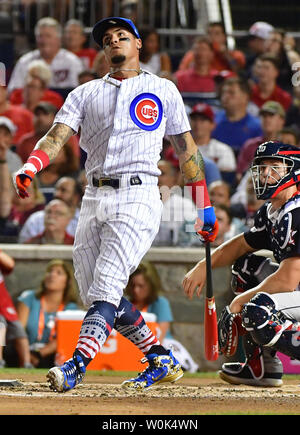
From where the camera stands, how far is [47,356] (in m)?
8.64

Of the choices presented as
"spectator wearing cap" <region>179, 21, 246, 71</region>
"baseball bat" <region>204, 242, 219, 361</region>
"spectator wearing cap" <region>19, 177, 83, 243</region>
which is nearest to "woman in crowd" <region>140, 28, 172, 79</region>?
"spectator wearing cap" <region>179, 21, 246, 71</region>

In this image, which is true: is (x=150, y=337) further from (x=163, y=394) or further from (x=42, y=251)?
(x=42, y=251)

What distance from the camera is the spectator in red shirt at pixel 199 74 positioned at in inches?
472

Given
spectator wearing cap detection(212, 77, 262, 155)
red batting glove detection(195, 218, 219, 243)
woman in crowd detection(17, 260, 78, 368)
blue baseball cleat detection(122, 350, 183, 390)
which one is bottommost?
blue baseball cleat detection(122, 350, 183, 390)

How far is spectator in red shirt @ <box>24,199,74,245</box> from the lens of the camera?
371 inches

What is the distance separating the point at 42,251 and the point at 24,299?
0.51m

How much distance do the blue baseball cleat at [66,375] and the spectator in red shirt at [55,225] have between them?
416cm

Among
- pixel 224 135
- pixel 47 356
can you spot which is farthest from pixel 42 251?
pixel 224 135

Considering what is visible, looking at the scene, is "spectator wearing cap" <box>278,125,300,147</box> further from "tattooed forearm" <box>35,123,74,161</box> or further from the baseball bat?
"tattooed forearm" <box>35,123,74,161</box>

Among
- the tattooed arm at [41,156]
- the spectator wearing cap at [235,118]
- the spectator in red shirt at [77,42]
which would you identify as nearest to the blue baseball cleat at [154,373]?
the tattooed arm at [41,156]

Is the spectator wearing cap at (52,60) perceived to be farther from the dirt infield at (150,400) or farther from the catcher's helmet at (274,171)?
the catcher's helmet at (274,171)

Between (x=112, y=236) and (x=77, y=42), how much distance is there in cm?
748

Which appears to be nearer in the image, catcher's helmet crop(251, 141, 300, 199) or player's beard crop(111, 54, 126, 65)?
player's beard crop(111, 54, 126, 65)

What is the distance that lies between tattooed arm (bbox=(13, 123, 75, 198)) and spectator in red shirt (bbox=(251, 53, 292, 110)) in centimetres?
625
